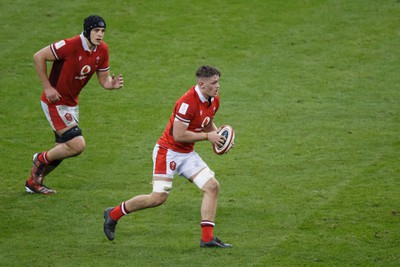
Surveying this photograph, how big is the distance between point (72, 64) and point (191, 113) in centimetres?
279

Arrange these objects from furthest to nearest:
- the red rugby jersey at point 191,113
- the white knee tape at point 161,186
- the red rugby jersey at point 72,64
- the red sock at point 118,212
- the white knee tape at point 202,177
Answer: the red rugby jersey at point 72,64, the red sock at point 118,212, the white knee tape at point 161,186, the white knee tape at point 202,177, the red rugby jersey at point 191,113

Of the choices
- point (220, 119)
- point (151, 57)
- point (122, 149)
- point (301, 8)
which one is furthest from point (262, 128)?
point (301, 8)

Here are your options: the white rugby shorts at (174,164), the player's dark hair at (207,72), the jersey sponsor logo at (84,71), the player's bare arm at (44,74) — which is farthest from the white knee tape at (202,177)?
the jersey sponsor logo at (84,71)

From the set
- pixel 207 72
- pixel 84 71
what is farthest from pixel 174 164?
pixel 84 71

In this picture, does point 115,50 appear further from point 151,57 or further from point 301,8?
point 301,8

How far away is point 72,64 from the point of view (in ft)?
42.2

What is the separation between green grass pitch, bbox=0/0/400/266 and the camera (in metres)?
11.0

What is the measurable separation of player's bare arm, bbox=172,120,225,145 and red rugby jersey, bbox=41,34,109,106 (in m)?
2.67

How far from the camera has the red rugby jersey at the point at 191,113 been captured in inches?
426

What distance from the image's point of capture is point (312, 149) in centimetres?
1483

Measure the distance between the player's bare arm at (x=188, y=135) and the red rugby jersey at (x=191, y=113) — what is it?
0.27 ft

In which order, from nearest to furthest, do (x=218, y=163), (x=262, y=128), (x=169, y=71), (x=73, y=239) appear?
(x=73, y=239) → (x=218, y=163) → (x=262, y=128) → (x=169, y=71)

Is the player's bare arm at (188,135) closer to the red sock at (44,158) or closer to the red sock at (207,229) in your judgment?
the red sock at (207,229)

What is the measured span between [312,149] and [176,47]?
5.49 m
